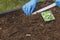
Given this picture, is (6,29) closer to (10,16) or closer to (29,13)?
(10,16)

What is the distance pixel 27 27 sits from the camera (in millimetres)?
2654

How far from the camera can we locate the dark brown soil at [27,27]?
2.51 metres

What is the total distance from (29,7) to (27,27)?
409 mm

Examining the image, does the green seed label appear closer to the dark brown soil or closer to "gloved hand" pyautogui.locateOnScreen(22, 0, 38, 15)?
the dark brown soil

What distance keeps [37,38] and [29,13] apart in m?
0.53

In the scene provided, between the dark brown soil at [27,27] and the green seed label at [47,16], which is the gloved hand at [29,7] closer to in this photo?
the dark brown soil at [27,27]

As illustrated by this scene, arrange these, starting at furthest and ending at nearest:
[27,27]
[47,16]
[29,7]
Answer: [29,7]
[47,16]
[27,27]

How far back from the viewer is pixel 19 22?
2727 mm

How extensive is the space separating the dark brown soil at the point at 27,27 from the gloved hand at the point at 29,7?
7 cm

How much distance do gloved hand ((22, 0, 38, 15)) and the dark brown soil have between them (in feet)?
0.23

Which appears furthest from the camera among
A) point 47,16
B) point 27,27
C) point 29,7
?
point 29,7

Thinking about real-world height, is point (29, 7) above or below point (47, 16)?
above

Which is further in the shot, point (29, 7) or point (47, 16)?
point (29, 7)

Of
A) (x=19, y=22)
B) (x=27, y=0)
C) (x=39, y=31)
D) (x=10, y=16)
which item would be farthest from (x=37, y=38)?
(x=27, y=0)
